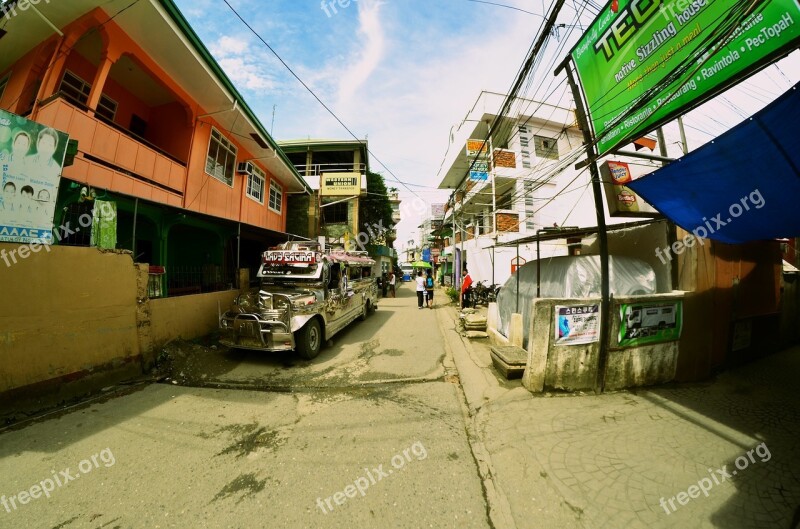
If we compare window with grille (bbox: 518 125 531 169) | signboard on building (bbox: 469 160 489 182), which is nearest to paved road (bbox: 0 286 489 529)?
signboard on building (bbox: 469 160 489 182)

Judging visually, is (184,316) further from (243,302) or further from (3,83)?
(3,83)

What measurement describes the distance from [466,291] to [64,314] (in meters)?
10.9

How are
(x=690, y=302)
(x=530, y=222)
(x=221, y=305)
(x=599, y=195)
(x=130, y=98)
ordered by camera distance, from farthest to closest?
(x=530, y=222)
(x=130, y=98)
(x=221, y=305)
(x=690, y=302)
(x=599, y=195)

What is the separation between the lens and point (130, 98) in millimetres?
8109

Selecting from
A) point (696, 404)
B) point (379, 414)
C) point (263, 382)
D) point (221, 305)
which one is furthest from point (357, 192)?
point (696, 404)

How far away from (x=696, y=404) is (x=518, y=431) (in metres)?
2.84

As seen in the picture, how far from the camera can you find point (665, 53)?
3477 millimetres

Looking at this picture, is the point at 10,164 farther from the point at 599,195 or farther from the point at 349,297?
the point at 599,195

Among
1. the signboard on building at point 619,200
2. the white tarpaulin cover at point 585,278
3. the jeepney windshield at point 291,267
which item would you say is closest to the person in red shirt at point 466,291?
the white tarpaulin cover at point 585,278

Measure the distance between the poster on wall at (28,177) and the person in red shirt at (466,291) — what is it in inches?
417

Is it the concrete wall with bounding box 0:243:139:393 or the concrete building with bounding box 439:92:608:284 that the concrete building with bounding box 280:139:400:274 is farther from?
the concrete wall with bounding box 0:243:139:393

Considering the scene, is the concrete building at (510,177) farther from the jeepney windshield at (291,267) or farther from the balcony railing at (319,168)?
the jeepney windshield at (291,267)

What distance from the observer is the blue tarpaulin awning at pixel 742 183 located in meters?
2.70

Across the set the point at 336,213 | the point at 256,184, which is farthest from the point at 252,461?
the point at 336,213
